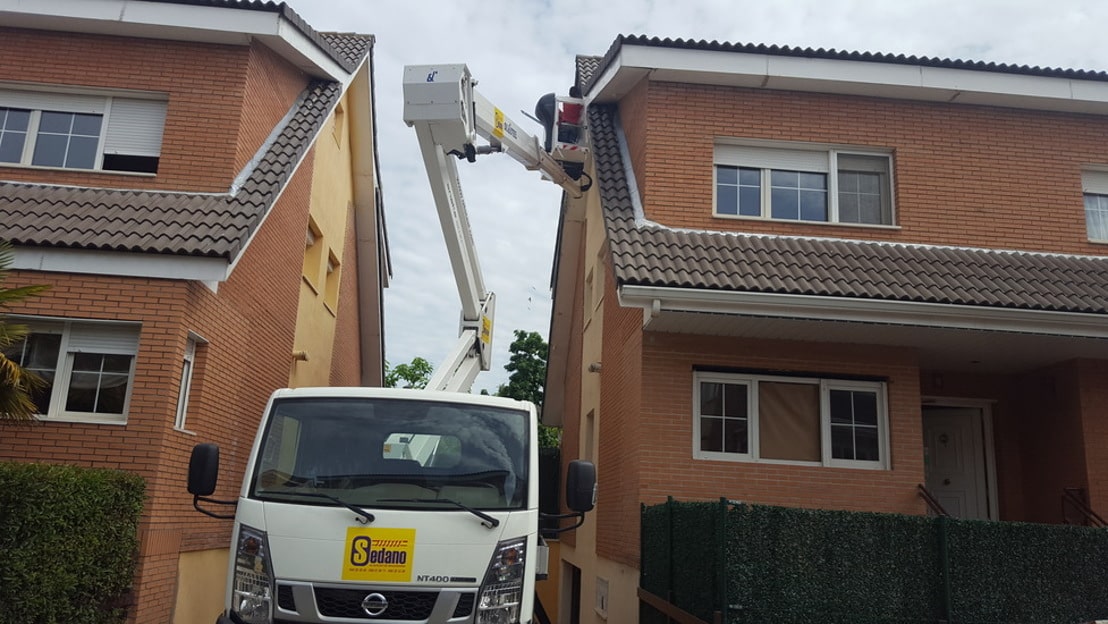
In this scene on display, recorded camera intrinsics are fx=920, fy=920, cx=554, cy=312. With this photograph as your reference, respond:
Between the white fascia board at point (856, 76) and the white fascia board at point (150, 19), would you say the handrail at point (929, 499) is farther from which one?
the white fascia board at point (150, 19)

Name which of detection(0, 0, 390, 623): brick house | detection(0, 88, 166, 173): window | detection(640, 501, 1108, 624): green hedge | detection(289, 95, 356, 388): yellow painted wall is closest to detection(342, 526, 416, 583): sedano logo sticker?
detection(640, 501, 1108, 624): green hedge

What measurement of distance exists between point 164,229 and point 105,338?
1.27 m

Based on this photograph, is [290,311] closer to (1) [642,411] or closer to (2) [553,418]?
(1) [642,411]

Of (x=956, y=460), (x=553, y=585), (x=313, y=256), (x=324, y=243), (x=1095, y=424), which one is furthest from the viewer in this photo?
(x=553, y=585)

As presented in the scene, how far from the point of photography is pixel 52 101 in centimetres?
1139

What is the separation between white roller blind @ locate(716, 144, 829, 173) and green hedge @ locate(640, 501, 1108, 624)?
19.3 feet

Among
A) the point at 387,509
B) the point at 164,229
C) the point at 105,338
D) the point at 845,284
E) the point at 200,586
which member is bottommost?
the point at 200,586

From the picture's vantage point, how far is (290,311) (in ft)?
45.1

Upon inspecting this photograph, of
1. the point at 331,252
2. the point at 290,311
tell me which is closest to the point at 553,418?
the point at 331,252

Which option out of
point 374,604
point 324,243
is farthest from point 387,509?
point 324,243

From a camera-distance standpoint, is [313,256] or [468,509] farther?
[313,256]

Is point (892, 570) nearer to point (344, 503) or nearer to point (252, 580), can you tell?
point (344, 503)

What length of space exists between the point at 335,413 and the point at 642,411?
464 cm

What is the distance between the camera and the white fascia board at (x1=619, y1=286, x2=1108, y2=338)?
9.75 metres
